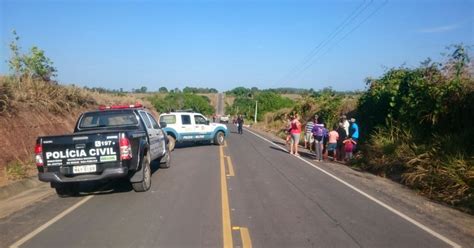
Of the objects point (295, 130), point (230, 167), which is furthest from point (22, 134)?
point (295, 130)

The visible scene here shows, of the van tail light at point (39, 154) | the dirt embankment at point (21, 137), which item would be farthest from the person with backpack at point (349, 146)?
the van tail light at point (39, 154)

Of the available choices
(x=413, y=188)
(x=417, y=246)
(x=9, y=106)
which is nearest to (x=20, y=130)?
(x=9, y=106)

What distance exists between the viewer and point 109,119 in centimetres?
1205

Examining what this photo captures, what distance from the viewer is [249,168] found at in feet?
49.4

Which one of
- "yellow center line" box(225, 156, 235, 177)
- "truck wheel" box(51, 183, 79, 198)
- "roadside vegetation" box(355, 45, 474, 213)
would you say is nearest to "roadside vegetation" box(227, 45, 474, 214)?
"roadside vegetation" box(355, 45, 474, 213)

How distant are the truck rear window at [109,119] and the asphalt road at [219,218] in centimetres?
163

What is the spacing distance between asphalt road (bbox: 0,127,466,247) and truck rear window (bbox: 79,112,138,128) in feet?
5.34

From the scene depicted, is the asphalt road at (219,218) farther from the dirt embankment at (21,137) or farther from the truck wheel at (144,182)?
the dirt embankment at (21,137)

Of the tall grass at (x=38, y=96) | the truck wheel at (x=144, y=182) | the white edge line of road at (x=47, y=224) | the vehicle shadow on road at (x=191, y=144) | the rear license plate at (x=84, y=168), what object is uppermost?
the tall grass at (x=38, y=96)

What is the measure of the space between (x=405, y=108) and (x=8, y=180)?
13120mm

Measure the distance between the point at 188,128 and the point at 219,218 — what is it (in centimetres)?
1578

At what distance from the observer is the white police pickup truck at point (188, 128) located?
22.9m

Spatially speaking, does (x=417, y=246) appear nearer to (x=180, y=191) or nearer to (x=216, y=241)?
(x=216, y=241)

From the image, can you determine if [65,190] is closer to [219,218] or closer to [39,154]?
[39,154]
